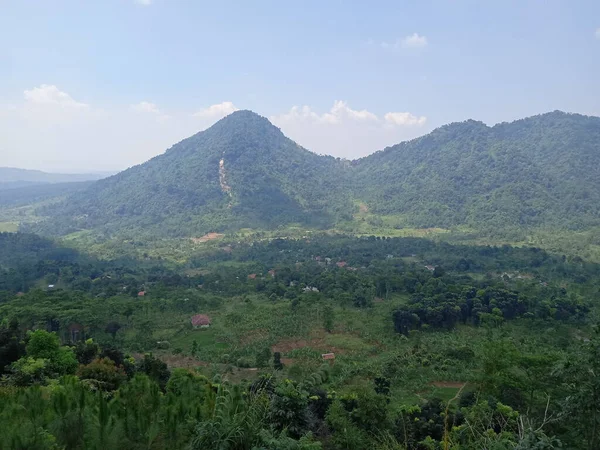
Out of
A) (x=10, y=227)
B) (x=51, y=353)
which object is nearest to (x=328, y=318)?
(x=51, y=353)

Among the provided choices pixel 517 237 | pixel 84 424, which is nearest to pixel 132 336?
pixel 84 424

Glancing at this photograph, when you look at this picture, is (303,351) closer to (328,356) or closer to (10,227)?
(328,356)

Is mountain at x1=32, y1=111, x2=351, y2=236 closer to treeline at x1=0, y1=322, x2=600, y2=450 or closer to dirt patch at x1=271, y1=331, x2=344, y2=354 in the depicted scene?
dirt patch at x1=271, y1=331, x2=344, y2=354

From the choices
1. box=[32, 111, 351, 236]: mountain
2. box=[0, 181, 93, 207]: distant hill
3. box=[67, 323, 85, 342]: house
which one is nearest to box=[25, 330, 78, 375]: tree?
box=[67, 323, 85, 342]: house

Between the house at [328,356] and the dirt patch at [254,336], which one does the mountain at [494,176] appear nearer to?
the dirt patch at [254,336]

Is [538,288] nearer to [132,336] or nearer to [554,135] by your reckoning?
[132,336]
